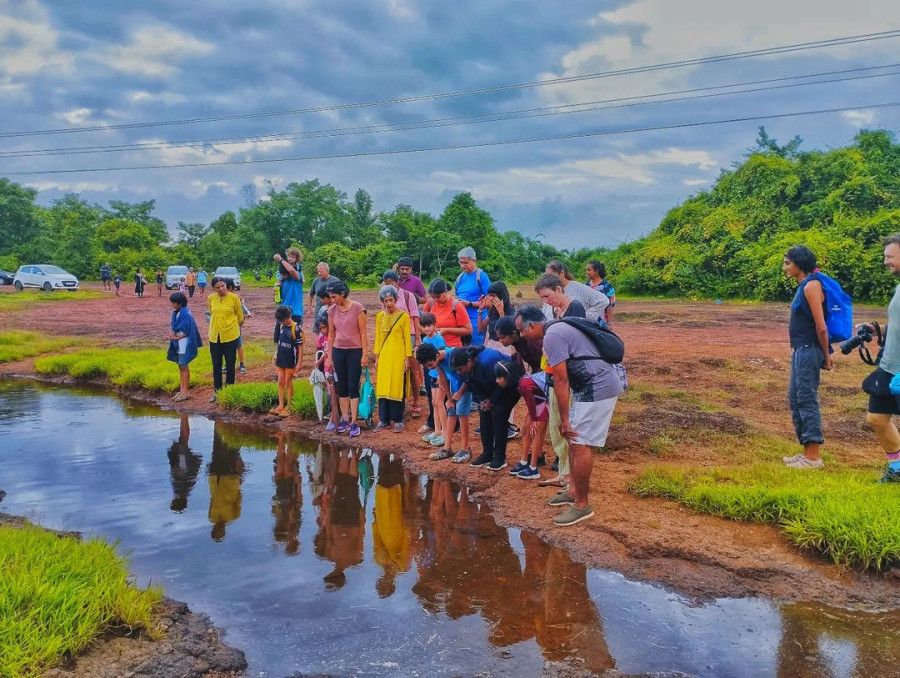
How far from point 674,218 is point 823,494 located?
1200 inches

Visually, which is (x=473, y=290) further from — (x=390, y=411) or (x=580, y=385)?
(x=580, y=385)

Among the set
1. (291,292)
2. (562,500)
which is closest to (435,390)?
(562,500)

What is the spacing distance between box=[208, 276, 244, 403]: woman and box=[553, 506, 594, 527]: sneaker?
20.1 feet

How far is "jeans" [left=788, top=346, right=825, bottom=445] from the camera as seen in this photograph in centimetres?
576

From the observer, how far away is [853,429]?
7.35m

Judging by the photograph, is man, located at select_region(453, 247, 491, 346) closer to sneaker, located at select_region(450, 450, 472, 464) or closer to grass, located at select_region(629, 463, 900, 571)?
sneaker, located at select_region(450, 450, 472, 464)

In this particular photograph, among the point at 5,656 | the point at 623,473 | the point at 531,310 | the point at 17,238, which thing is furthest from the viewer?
the point at 17,238

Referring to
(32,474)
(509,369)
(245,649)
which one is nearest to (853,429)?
(509,369)

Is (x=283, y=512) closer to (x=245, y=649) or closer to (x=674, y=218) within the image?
(x=245, y=649)

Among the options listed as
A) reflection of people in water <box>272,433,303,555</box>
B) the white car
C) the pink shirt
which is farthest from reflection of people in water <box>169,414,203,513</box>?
the white car

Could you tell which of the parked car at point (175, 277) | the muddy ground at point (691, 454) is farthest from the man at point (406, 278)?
the parked car at point (175, 277)

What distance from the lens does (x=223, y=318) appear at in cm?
944

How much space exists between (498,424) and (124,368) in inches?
332

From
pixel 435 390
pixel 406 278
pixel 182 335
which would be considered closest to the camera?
pixel 435 390
